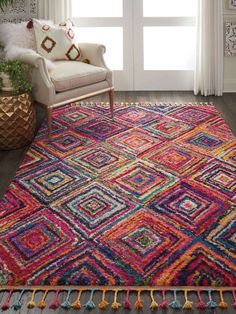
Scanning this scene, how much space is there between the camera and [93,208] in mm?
2471

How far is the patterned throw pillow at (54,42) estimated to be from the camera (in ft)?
12.5

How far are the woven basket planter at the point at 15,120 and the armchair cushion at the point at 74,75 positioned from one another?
11.4 inches

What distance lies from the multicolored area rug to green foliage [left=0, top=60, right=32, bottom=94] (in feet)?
1.42

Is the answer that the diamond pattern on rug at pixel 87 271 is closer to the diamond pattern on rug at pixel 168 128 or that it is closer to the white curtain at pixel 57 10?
the diamond pattern on rug at pixel 168 128

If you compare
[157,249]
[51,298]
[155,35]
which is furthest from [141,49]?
[51,298]

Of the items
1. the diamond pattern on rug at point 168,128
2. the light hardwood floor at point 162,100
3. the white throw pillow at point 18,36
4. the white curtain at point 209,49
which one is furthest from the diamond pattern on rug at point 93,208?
the white curtain at point 209,49

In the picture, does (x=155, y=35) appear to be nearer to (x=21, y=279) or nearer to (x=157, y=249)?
(x=157, y=249)

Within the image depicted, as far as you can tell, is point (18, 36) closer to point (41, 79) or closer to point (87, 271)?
point (41, 79)

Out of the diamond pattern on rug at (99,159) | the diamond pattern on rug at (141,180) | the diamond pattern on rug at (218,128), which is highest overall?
the diamond pattern on rug at (218,128)

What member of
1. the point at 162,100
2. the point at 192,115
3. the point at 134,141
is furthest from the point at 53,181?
the point at 162,100

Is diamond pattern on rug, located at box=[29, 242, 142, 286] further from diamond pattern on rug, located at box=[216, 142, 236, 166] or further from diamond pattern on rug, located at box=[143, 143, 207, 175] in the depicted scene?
diamond pattern on rug, located at box=[216, 142, 236, 166]

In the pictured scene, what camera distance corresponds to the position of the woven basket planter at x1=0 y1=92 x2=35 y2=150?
10.2ft

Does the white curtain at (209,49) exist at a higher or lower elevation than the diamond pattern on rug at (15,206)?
higher

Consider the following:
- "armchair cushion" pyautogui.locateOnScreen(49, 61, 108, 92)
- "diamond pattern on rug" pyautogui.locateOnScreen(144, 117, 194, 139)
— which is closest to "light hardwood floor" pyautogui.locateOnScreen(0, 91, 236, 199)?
A: "diamond pattern on rug" pyautogui.locateOnScreen(144, 117, 194, 139)
